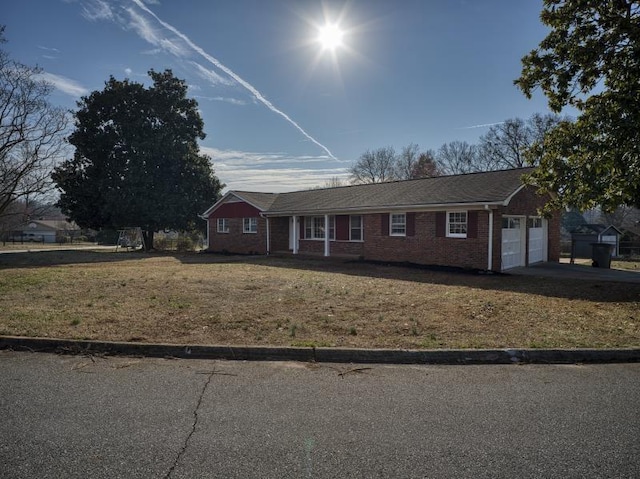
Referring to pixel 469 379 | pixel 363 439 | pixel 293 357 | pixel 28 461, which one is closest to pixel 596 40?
pixel 469 379

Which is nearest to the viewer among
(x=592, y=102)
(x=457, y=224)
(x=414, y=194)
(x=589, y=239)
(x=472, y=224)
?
(x=592, y=102)

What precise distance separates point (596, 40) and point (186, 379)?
12970mm

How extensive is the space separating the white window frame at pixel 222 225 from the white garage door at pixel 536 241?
19289mm

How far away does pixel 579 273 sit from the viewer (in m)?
15.6

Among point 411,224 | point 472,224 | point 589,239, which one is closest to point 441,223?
point 472,224

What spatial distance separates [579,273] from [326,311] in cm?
1215

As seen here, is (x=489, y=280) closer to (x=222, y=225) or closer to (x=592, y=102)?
(x=592, y=102)

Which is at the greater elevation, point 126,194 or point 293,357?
point 126,194

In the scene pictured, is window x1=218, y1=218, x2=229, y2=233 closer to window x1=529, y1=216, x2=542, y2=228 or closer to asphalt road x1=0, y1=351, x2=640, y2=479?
window x1=529, y1=216, x2=542, y2=228

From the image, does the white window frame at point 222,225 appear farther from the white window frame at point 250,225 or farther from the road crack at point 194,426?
the road crack at point 194,426

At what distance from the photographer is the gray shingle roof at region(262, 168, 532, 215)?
16.5 m

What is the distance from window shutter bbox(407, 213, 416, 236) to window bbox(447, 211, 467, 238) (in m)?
1.67

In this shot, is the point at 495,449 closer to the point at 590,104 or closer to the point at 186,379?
the point at 186,379

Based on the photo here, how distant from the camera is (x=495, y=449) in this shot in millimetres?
3217
